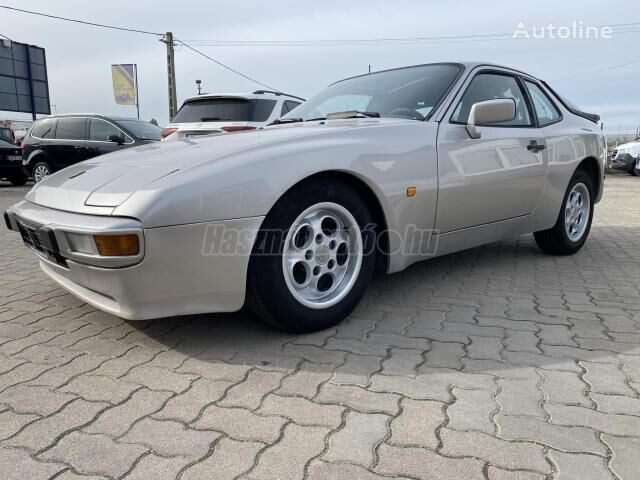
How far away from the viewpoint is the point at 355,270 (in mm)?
2576

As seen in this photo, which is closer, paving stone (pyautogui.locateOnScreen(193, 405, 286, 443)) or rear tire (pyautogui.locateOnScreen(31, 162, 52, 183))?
paving stone (pyautogui.locateOnScreen(193, 405, 286, 443))

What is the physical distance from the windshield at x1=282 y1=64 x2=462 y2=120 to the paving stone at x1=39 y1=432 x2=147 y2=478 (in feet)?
7.56

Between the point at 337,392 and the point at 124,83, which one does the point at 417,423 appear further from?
the point at 124,83

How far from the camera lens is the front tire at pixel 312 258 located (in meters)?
2.20

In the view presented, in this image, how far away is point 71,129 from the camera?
32.3 ft

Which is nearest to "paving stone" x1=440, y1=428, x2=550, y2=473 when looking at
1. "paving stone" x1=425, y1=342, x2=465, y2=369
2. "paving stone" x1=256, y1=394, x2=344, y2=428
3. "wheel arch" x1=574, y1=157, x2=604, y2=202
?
"paving stone" x1=256, y1=394, x2=344, y2=428

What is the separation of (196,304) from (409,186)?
127 cm

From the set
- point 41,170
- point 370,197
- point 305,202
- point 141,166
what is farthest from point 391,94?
point 41,170

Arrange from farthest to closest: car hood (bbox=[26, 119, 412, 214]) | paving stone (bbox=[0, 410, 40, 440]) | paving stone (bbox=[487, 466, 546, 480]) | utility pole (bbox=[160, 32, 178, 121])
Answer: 1. utility pole (bbox=[160, 32, 178, 121])
2. car hood (bbox=[26, 119, 412, 214])
3. paving stone (bbox=[0, 410, 40, 440])
4. paving stone (bbox=[487, 466, 546, 480])

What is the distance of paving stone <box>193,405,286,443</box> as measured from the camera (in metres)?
1.59

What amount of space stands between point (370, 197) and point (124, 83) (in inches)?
939

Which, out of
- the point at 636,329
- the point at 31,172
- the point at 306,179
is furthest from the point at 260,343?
the point at 31,172

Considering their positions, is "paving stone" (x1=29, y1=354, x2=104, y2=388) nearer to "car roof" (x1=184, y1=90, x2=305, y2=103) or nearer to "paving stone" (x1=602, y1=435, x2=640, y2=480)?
"paving stone" (x1=602, y1=435, x2=640, y2=480)

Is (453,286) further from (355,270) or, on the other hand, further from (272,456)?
(272,456)
